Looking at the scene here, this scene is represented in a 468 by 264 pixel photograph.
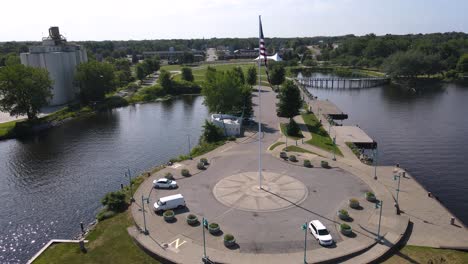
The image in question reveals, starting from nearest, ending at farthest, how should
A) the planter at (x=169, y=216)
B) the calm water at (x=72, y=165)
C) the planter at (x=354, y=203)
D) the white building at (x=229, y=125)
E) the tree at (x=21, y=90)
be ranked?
the planter at (x=169, y=216) < the planter at (x=354, y=203) < the calm water at (x=72, y=165) < the white building at (x=229, y=125) < the tree at (x=21, y=90)

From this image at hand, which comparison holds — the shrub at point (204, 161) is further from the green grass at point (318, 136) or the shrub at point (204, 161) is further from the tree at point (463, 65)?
the tree at point (463, 65)

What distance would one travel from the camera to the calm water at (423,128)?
57.1 metres

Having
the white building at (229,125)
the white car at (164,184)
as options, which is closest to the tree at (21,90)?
the white building at (229,125)

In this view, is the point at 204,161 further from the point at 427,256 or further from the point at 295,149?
the point at 427,256

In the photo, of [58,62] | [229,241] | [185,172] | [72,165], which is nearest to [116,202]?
[185,172]

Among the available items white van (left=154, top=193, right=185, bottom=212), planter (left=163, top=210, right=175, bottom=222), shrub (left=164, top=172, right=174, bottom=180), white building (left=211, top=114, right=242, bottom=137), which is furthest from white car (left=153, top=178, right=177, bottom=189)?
white building (left=211, top=114, right=242, bottom=137)

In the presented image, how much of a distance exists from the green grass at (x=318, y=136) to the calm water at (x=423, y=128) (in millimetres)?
9319

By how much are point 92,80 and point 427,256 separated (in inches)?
4376

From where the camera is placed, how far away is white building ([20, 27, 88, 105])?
11675cm

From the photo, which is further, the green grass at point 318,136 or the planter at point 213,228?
the green grass at point 318,136

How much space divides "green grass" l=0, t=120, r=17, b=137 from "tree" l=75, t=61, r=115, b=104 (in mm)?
27937

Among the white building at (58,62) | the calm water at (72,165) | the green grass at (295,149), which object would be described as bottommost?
the calm water at (72,165)

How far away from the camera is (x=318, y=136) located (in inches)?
2977

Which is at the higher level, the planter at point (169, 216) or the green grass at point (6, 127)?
the green grass at point (6, 127)
